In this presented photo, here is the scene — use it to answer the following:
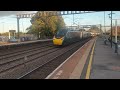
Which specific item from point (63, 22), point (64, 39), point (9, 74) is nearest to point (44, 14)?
point (63, 22)

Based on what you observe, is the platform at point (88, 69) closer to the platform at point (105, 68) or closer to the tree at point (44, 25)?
the platform at point (105, 68)

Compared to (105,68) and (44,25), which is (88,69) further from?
(44,25)

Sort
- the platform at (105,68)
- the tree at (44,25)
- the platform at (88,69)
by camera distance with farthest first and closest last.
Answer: the tree at (44,25), the platform at (88,69), the platform at (105,68)

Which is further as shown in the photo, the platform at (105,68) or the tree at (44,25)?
the tree at (44,25)

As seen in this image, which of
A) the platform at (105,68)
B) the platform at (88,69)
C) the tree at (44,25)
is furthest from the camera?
the tree at (44,25)

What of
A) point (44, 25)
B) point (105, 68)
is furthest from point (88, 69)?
point (44, 25)

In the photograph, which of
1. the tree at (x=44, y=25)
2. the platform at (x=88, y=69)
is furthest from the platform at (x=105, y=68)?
the tree at (x=44, y=25)

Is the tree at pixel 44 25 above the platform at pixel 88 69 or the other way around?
above

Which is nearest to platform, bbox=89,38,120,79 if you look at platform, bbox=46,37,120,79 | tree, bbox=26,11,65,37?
platform, bbox=46,37,120,79
